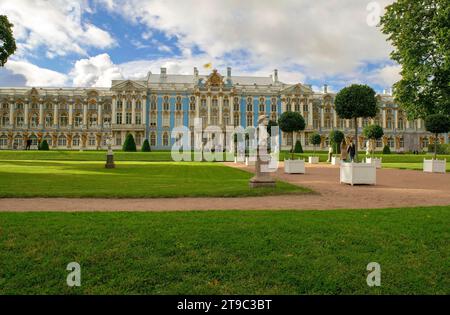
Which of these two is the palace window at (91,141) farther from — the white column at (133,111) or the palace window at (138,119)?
the palace window at (138,119)

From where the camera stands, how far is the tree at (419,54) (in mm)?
21094

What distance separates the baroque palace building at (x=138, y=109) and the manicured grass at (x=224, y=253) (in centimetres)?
6048

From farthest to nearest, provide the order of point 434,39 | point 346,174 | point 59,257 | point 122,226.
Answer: point 434,39 → point 346,174 → point 122,226 → point 59,257

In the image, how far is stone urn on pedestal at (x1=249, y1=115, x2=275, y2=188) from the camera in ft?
38.4

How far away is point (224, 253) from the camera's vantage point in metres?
4.69

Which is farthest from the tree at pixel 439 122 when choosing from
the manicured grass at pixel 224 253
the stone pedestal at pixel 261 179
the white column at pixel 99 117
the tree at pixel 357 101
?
the white column at pixel 99 117

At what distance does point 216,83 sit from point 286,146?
18294 millimetres

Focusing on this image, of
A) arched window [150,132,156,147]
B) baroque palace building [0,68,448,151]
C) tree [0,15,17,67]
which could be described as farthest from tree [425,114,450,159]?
arched window [150,132,156,147]

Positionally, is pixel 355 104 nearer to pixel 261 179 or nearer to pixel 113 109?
pixel 261 179

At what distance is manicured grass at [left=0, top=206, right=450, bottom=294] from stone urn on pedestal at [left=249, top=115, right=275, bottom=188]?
206 inches

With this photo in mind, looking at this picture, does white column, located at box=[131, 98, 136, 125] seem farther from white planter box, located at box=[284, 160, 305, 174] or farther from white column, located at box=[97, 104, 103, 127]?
white planter box, located at box=[284, 160, 305, 174]
